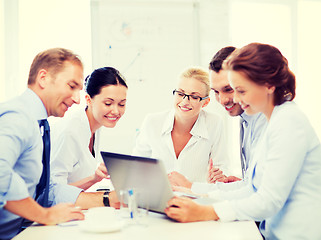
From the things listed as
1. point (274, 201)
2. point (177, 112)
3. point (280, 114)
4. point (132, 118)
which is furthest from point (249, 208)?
point (132, 118)

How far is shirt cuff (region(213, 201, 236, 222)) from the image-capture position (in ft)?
4.72

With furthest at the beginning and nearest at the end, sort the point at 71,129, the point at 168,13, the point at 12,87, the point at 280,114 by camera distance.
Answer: the point at 168,13
the point at 12,87
the point at 71,129
the point at 280,114

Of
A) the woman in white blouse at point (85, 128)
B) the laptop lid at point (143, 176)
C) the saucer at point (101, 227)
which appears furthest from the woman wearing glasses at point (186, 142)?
the saucer at point (101, 227)

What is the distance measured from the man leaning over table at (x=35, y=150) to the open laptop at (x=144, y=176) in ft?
0.72

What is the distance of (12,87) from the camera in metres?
3.66

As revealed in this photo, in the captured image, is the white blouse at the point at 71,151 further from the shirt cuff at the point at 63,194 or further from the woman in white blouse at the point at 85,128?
the shirt cuff at the point at 63,194

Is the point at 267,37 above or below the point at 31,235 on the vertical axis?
above

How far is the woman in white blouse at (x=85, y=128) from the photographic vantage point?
215 cm

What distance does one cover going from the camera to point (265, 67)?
1.45 metres

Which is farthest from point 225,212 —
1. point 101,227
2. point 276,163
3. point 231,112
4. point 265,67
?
point 231,112

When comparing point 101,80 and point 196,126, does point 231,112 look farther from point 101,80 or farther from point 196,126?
point 101,80

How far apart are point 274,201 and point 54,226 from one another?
2.75 ft

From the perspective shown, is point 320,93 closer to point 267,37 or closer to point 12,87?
point 267,37

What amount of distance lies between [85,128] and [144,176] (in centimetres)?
95
